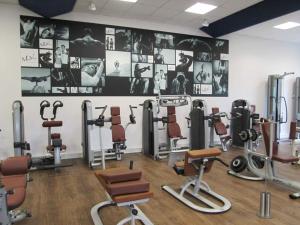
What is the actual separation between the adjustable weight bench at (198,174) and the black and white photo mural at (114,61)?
3.20 meters

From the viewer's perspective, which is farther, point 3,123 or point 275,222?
point 3,123

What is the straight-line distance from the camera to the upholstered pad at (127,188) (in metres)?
2.37

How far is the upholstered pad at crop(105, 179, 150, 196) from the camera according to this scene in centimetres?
237

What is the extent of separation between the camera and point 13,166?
277 cm

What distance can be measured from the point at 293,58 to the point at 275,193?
20.9 ft

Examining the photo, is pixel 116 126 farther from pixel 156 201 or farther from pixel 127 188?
pixel 127 188

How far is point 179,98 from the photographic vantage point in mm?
6059

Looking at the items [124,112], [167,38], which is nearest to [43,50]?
[124,112]

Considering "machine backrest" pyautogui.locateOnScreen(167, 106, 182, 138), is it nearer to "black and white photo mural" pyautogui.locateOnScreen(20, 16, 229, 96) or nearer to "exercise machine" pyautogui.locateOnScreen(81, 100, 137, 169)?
"black and white photo mural" pyautogui.locateOnScreen(20, 16, 229, 96)

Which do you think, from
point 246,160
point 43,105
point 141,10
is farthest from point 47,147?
point 246,160

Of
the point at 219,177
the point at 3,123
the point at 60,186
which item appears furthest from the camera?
the point at 3,123

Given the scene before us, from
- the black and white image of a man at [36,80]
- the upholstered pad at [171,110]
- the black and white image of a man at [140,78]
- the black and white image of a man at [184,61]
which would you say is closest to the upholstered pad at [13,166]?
the black and white image of a man at [36,80]

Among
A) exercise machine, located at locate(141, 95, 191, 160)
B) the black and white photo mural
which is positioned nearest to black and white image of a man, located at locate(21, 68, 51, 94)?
the black and white photo mural

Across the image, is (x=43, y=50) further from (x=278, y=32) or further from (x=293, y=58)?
(x=293, y=58)
